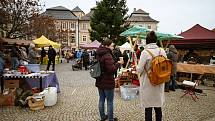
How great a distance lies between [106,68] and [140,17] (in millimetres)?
79328

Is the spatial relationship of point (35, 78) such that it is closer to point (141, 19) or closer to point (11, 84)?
point (11, 84)

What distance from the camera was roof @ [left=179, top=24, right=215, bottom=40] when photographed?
16.2 metres

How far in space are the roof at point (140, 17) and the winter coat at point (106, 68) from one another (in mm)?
77164

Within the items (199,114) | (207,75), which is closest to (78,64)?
(207,75)

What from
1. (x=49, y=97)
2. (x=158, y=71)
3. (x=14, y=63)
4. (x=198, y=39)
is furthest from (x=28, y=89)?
(x=198, y=39)

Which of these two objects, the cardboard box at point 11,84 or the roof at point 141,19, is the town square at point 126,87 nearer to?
the cardboard box at point 11,84

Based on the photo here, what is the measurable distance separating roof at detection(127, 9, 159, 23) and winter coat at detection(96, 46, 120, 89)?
77164mm

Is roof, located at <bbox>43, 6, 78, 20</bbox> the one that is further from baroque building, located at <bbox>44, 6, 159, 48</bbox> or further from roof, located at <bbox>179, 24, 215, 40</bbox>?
roof, located at <bbox>179, 24, 215, 40</bbox>

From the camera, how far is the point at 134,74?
36.4 feet

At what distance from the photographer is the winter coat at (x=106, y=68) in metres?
6.02

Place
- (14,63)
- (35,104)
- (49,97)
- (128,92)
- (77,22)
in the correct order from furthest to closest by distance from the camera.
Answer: (77,22) → (14,63) → (128,92) → (49,97) → (35,104)

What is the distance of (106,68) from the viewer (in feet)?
19.8

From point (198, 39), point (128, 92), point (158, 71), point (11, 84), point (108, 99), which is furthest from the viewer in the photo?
point (198, 39)

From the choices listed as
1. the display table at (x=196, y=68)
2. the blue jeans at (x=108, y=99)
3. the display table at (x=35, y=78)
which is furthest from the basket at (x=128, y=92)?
the display table at (x=196, y=68)
